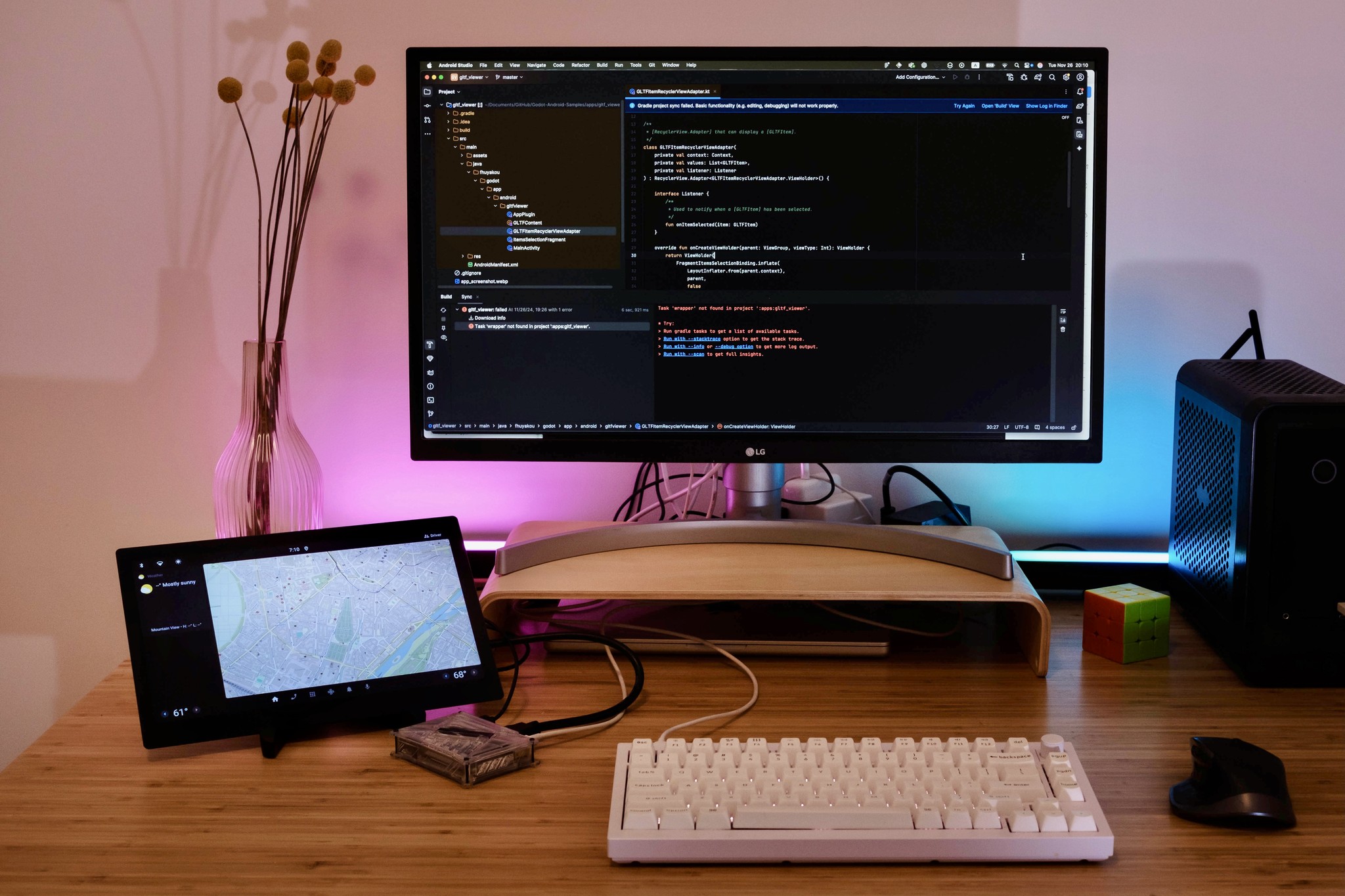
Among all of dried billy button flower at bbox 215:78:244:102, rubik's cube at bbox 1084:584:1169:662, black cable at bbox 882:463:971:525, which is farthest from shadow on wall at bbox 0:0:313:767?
rubik's cube at bbox 1084:584:1169:662

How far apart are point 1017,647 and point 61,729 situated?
3.01ft

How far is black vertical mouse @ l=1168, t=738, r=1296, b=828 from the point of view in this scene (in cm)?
73

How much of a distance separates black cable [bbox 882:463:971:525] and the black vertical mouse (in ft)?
1.65

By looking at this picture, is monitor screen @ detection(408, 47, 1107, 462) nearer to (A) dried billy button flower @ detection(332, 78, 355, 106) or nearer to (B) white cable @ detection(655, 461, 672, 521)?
(A) dried billy button flower @ detection(332, 78, 355, 106)

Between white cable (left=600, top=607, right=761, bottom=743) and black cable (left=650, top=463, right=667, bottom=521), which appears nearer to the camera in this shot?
white cable (left=600, top=607, right=761, bottom=743)

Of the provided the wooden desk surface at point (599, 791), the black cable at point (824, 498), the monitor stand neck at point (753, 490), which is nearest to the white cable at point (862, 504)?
the black cable at point (824, 498)

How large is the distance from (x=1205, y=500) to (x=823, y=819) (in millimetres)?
615

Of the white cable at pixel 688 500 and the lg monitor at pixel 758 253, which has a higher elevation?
the lg monitor at pixel 758 253

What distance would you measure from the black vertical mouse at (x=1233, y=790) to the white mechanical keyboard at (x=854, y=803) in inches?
3.2

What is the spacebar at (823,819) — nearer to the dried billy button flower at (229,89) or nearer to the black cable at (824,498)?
the black cable at (824,498)

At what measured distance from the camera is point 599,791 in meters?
0.80

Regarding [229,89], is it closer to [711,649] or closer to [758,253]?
[758,253]

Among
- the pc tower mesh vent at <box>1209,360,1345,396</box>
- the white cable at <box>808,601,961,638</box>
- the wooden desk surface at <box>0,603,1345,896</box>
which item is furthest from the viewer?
the white cable at <box>808,601,961,638</box>

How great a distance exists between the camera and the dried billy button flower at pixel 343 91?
113 centimetres
